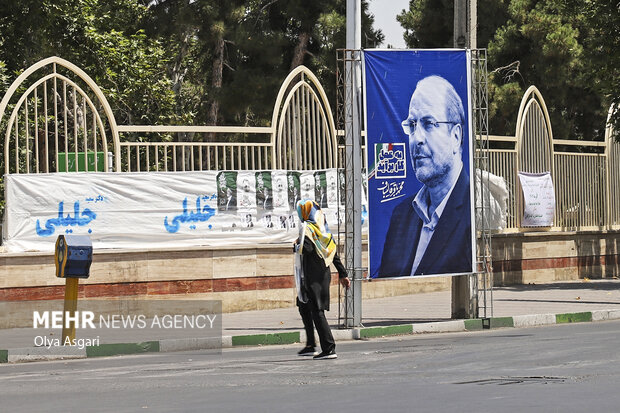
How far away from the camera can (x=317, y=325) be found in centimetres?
1247

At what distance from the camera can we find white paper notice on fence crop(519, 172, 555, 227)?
2367 cm

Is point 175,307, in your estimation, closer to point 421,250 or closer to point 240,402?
point 421,250

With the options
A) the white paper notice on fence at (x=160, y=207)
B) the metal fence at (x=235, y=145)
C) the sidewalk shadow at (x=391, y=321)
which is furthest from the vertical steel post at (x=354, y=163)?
the white paper notice on fence at (x=160, y=207)

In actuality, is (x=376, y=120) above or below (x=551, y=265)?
above

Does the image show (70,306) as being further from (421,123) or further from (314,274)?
(421,123)

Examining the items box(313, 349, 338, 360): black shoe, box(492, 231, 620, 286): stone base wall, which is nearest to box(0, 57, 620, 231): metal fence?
box(492, 231, 620, 286): stone base wall

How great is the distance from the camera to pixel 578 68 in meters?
36.0

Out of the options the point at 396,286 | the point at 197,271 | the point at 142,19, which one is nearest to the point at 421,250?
the point at 197,271

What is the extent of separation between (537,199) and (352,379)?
48.3ft

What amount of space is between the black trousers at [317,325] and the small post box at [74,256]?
2481mm

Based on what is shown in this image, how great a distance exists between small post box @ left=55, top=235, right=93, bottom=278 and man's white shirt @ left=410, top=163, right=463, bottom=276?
477cm

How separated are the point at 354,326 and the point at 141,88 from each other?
18130mm

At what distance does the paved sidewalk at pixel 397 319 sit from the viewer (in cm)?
1396

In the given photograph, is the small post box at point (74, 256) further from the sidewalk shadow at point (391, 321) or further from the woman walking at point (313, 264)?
the sidewalk shadow at point (391, 321)
